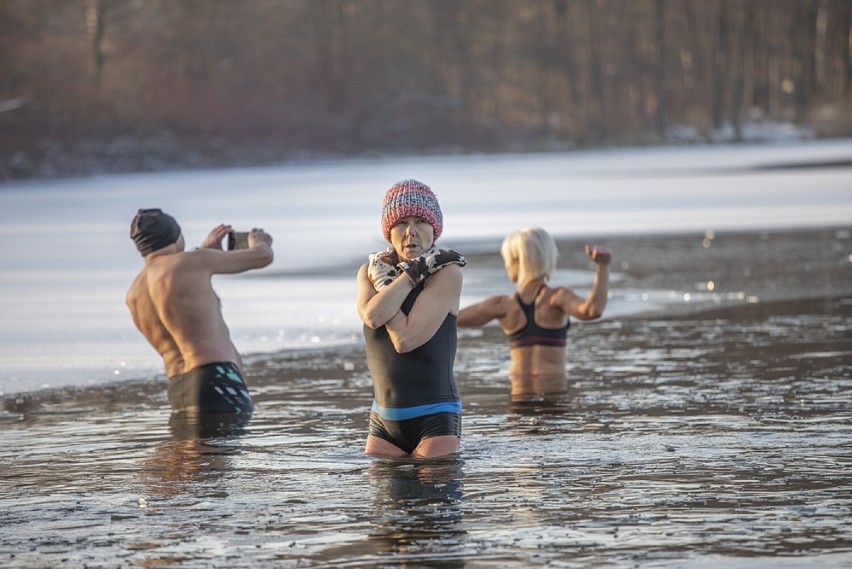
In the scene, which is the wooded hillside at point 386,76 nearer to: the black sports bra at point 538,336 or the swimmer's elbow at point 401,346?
the black sports bra at point 538,336

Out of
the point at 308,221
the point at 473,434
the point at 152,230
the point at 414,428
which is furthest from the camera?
the point at 308,221

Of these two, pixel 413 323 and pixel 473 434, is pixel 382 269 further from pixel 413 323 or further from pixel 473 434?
pixel 473 434

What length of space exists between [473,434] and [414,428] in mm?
1058

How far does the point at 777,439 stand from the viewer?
7.48m

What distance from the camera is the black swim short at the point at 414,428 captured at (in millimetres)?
6918

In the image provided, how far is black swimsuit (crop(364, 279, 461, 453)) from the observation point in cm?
677

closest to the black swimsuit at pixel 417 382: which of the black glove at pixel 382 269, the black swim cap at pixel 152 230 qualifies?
the black glove at pixel 382 269

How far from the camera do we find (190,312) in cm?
867

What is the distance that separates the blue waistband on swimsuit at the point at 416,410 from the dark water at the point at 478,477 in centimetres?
25

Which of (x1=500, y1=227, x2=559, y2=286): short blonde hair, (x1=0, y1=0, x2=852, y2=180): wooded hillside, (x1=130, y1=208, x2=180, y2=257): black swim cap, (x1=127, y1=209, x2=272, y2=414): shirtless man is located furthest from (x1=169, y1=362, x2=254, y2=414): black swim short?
(x1=0, y1=0, x2=852, y2=180): wooded hillside

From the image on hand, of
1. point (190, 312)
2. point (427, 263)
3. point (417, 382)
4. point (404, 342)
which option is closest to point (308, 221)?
point (190, 312)

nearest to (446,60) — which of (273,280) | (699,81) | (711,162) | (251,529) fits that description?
(699,81)

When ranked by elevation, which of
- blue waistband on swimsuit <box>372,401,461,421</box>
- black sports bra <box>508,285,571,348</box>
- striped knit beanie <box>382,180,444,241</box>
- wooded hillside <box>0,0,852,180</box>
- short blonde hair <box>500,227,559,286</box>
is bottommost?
blue waistband on swimsuit <box>372,401,461,421</box>

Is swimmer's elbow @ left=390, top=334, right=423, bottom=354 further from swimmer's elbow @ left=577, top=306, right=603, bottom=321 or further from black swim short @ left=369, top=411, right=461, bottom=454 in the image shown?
swimmer's elbow @ left=577, top=306, right=603, bottom=321
